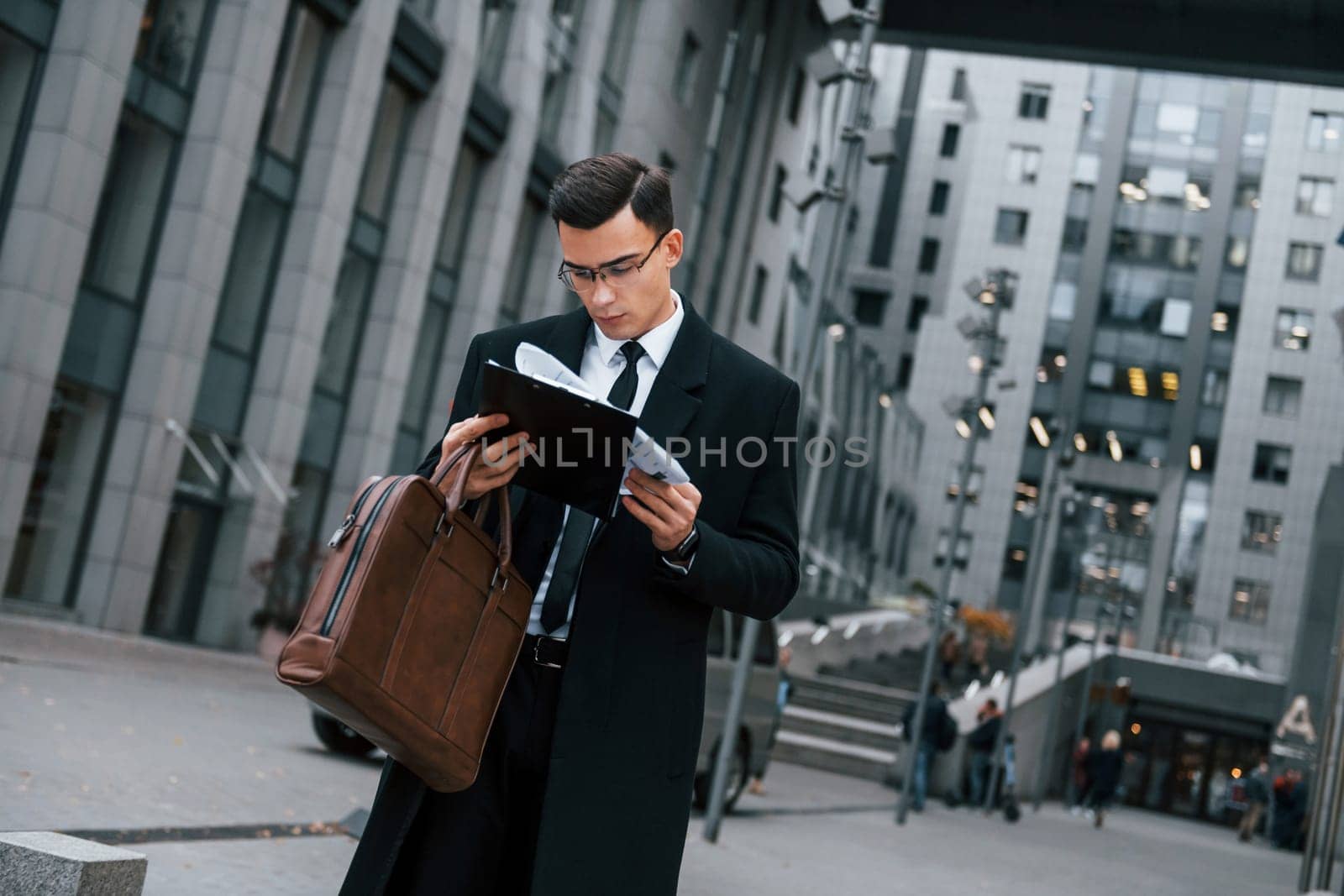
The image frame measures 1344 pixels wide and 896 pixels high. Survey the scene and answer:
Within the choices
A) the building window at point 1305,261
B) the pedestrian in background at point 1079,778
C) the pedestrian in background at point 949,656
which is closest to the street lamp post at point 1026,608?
the pedestrian in background at point 949,656

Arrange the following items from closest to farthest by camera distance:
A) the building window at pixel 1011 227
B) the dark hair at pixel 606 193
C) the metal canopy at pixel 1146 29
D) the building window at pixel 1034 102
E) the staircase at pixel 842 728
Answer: the dark hair at pixel 606 193
the metal canopy at pixel 1146 29
the staircase at pixel 842 728
the building window at pixel 1011 227
the building window at pixel 1034 102

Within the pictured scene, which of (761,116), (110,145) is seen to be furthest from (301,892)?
(761,116)

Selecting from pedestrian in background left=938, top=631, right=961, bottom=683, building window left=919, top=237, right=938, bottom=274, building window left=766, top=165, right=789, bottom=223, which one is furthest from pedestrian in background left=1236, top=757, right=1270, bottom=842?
building window left=919, top=237, right=938, bottom=274

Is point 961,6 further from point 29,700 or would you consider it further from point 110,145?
point 29,700

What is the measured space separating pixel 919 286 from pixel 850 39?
6529cm

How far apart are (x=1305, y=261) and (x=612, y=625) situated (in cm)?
7724

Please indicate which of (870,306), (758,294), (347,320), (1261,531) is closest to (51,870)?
(347,320)

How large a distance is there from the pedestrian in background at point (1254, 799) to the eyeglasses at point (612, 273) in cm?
4127

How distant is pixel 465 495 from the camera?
9.05ft

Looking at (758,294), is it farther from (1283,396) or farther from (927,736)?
(1283,396)

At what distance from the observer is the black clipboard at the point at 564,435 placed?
2.61m

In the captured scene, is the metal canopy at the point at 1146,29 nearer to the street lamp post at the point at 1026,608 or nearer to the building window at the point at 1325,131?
the street lamp post at the point at 1026,608

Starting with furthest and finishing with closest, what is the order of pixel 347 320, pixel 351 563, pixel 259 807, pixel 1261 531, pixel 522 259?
1. pixel 1261 531
2. pixel 522 259
3. pixel 347 320
4. pixel 259 807
5. pixel 351 563

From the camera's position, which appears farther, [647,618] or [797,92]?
[797,92]
